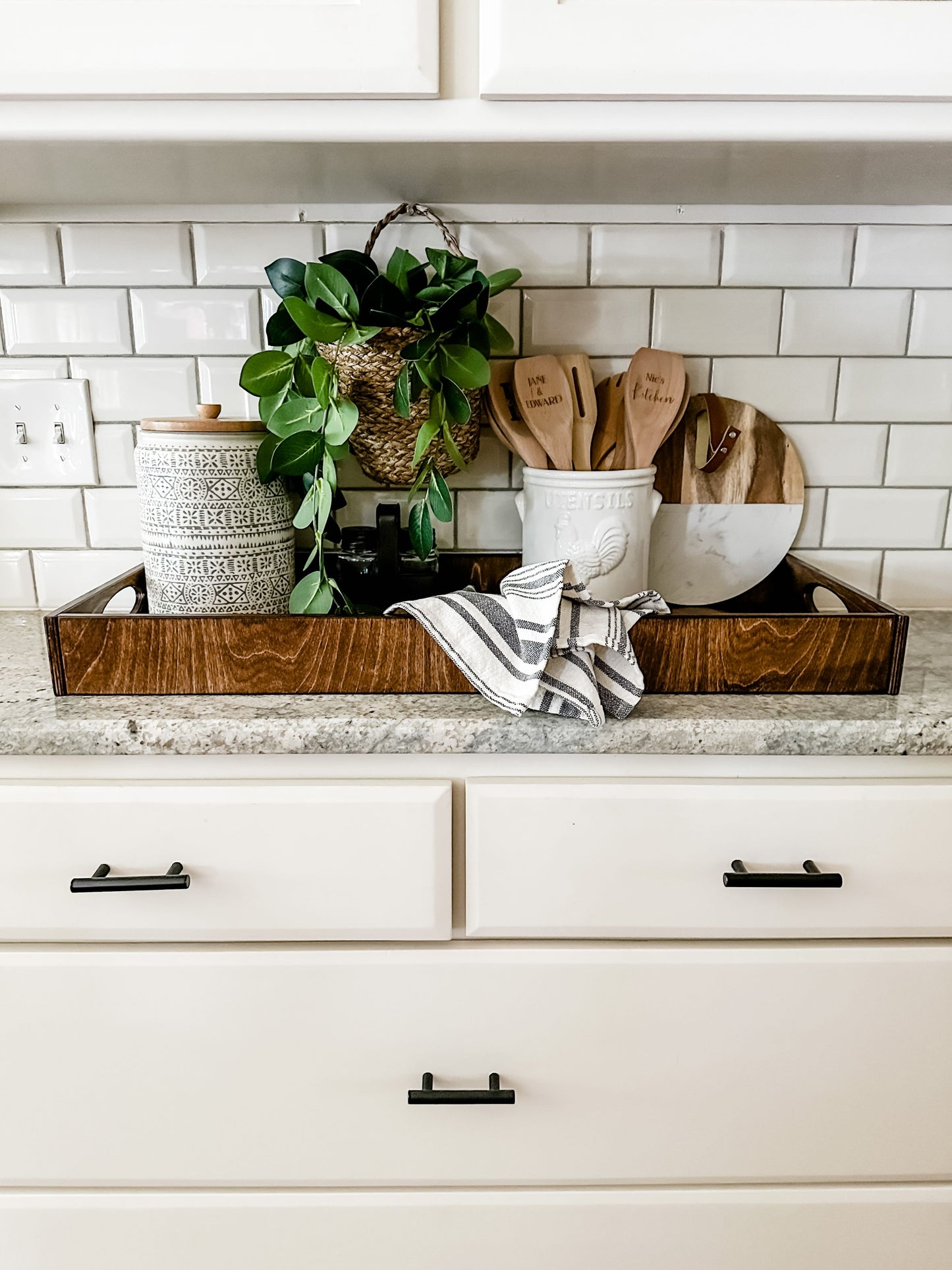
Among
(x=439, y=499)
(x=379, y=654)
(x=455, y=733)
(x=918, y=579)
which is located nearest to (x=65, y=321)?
(x=439, y=499)

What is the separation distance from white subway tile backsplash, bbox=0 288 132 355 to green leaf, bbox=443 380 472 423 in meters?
0.45

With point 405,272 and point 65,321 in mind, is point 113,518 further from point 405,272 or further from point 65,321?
point 405,272

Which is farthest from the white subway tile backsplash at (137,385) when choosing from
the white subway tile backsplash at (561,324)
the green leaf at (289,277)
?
the green leaf at (289,277)

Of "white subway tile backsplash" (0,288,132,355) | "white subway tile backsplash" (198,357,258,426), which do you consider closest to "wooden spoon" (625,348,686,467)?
"white subway tile backsplash" (198,357,258,426)

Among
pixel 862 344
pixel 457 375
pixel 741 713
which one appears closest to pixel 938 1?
pixel 862 344

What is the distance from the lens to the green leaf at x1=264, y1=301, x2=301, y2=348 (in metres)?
0.89

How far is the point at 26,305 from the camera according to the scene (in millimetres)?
1028

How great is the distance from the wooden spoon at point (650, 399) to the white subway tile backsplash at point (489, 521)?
0.59 ft

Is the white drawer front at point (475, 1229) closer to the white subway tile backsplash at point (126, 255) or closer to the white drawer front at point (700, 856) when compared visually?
the white drawer front at point (700, 856)

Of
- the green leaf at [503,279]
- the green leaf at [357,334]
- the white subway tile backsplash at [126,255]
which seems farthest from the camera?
the white subway tile backsplash at [126,255]

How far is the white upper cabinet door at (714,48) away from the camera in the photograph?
0.71m

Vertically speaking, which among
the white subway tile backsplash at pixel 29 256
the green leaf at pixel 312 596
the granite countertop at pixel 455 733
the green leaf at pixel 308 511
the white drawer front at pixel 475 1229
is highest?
the white subway tile backsplash at pixel 29 256

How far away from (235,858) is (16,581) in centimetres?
60

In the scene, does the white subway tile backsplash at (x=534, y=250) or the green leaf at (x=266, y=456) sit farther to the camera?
the white subway tile backsplash at (x=534, y=250)
